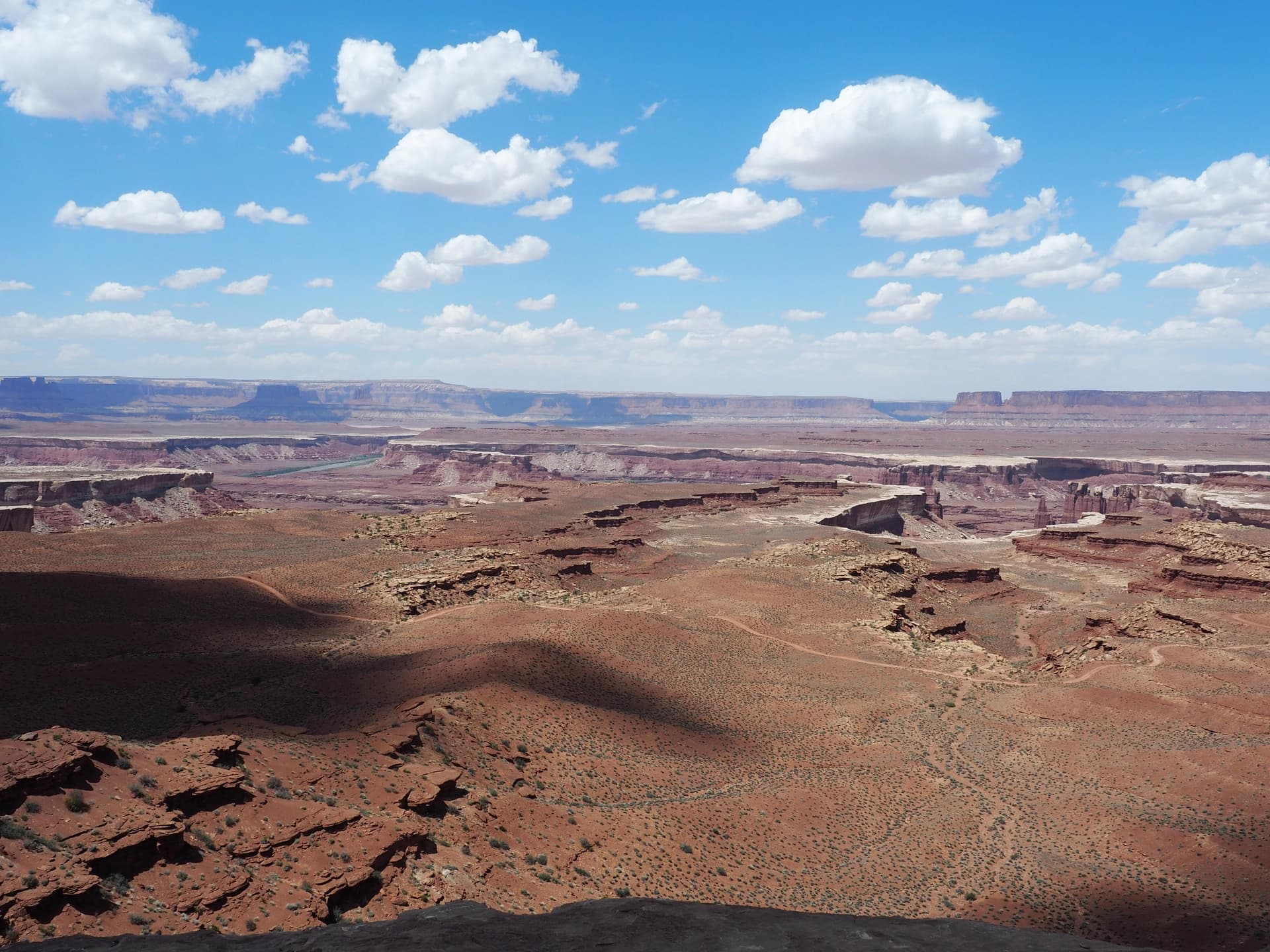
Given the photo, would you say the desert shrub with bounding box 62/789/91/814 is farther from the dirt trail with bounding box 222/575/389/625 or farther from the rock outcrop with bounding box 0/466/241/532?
the rock outcrop with bounding box 0/466/241/532

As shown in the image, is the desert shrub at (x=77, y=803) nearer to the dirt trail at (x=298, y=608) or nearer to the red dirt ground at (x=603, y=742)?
the red dirt ground at (x=603, y=742)

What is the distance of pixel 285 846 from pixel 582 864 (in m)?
6.21

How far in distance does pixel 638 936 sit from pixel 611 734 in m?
16.4

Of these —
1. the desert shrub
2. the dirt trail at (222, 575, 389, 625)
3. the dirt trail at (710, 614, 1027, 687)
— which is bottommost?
the dirt trail at (710, 614, 1027, 687)

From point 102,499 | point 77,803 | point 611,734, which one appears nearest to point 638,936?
point 77,803

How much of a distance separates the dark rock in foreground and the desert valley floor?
9.79ft

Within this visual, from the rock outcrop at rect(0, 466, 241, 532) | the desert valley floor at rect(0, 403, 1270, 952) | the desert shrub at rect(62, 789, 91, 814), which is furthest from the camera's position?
the rock outcrop at rect(0, 466, 241, 532)

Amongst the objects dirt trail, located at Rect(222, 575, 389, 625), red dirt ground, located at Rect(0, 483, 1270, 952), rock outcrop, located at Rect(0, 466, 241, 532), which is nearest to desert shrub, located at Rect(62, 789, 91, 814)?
red dirt ground, located at Rect(0, 483, 1270, 952)

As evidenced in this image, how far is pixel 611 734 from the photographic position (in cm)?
2664

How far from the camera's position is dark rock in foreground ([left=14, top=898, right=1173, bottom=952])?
10102 mm

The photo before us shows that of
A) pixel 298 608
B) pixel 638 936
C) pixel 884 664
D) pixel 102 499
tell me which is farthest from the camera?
pixel 102 499

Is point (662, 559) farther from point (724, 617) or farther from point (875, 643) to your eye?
point (875, 643)

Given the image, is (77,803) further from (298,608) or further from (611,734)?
(298,608)

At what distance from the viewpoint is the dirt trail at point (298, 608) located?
135ft
